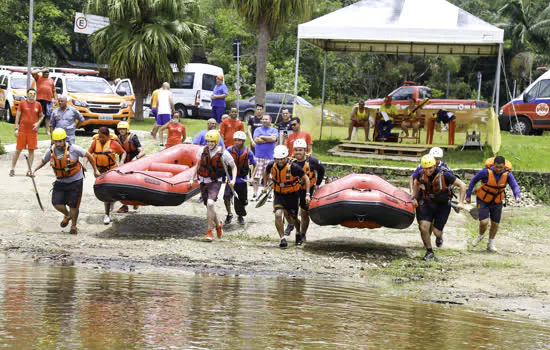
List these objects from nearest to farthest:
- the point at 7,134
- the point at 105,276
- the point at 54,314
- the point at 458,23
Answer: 1. the point at 54,314
2. the point at 105,276
3. the point at 458,23
4. the point at 7,134

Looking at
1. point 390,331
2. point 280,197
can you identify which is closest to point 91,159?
point 280,197

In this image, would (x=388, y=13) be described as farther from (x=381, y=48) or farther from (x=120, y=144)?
(x=120, y=144)

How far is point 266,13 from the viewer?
2252 centimetres

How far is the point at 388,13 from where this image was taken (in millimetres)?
19094

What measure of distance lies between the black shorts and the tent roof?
325 inches

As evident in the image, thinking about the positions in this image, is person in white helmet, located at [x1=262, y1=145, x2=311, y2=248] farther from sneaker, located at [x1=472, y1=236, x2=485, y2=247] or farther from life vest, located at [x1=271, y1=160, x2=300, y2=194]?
sneaker, located at [x1=472, y1=236, x2=485, y2=247]

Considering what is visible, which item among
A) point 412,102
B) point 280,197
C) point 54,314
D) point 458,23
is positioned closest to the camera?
point 54,314

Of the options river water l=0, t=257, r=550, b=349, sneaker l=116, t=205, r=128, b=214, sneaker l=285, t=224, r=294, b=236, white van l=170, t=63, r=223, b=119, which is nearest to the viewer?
river water l=0, t=257, r=550, b=349

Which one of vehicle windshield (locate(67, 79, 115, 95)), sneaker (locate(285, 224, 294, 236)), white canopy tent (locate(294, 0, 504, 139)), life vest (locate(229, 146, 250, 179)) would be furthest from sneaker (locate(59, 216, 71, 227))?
vehicle windshield (locate(67, 79, 115, 95))

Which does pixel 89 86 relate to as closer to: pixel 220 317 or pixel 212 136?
pixel 212 136

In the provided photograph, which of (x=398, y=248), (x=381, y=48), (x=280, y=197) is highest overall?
(x=381, y=48)

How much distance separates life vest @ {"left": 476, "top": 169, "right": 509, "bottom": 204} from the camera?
1207 cm

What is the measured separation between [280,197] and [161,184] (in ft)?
5.81

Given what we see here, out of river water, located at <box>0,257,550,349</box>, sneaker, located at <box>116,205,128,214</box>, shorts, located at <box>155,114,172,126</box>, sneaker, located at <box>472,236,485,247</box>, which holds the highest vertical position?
shorts, located at <box>155,114,172,126</box>
